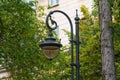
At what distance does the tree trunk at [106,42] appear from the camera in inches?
714

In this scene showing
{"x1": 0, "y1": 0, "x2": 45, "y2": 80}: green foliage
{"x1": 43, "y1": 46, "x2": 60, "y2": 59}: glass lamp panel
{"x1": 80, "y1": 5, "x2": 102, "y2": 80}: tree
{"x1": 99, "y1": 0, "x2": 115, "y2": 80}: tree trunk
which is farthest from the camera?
{"x1": 80, "y1": 5, "x2": 102, "y2": 80}: tree

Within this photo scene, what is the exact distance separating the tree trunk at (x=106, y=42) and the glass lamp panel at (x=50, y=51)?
13.8ft

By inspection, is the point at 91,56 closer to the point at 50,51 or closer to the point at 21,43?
the point at 21,43

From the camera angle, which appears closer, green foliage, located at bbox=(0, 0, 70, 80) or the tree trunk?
the tree trunk

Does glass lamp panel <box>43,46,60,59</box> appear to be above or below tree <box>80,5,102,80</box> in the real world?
above

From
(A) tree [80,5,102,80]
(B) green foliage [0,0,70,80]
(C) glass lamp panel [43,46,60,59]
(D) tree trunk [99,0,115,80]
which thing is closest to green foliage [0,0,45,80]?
(B) green foliage [0,0,70,80]

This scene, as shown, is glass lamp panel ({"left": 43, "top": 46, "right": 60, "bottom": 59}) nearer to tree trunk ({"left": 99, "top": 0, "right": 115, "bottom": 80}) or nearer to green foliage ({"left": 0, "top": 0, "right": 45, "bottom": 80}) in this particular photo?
tree trunk ({"left": 99, "top": 0, "right": 115, "bottom": 80})

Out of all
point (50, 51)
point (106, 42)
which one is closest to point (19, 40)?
point (106, 42)

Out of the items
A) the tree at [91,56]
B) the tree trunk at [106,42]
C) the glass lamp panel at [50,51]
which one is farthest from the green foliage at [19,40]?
Answer: the glass lamp panel at [50,51]

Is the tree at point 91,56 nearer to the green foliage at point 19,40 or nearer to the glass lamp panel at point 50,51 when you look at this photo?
the green foliage at point 19,40

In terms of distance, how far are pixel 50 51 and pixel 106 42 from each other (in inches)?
185

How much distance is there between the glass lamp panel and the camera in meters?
14.1

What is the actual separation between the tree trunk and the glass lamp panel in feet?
13.8

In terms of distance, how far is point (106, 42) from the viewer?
726 inches
